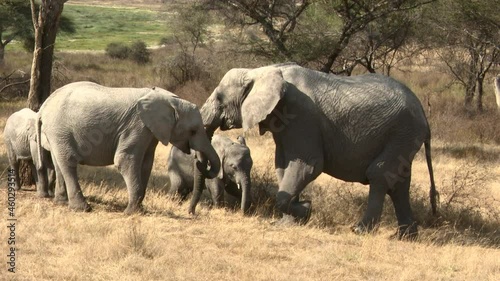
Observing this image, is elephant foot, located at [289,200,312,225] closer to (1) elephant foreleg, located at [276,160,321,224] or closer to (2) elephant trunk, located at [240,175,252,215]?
(1) elephant foreleg, located at [276,160,321,224]

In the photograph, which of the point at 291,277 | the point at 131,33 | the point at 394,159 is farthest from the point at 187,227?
the point at 131,33

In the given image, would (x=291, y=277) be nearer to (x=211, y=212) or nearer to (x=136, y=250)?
(x=136, y=250)

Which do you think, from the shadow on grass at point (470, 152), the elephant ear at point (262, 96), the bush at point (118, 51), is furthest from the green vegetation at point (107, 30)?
the elephant ear at point (262, 96)

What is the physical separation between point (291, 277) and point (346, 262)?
36.3 inches

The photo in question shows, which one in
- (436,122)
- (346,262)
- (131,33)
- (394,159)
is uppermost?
(394,159)

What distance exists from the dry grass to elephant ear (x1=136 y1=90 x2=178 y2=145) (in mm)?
980

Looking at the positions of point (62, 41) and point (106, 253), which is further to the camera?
point (62, 41)

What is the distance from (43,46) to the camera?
11.3m

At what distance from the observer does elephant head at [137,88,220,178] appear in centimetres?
881

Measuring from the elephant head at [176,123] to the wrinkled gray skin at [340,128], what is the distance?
581 mm

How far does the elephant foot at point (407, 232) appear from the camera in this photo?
9.21 meters

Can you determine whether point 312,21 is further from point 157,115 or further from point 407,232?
point 157,115

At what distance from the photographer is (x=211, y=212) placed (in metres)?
9.91

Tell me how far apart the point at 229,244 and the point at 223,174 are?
237 cm
